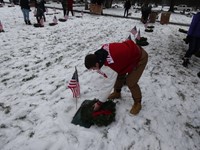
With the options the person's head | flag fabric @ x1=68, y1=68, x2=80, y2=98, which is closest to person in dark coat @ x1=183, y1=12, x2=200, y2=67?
flag fabric @ x1=68, y1=68, x2=80, y2=98

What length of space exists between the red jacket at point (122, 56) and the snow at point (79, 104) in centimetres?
112

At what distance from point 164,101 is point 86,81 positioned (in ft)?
6.82

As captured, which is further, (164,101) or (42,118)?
(164,101)

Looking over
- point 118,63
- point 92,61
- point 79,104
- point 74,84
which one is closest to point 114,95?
point 79,104

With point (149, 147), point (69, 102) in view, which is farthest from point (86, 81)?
point (149, 147)

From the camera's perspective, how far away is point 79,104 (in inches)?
166

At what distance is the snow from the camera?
3275 mm

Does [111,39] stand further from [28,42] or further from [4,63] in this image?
[4,63]

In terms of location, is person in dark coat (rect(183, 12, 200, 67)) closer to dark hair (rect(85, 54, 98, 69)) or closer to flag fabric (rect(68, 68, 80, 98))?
flag fabric (rect(68, 68, 80, 98))

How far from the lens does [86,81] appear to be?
527 centimetres

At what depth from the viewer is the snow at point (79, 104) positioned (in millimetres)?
3275

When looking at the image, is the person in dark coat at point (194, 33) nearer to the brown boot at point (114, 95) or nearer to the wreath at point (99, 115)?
the brown boot at point (114, 95)

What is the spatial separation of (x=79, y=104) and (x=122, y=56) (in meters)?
1.62

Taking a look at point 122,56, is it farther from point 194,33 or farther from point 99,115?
point 194,33
